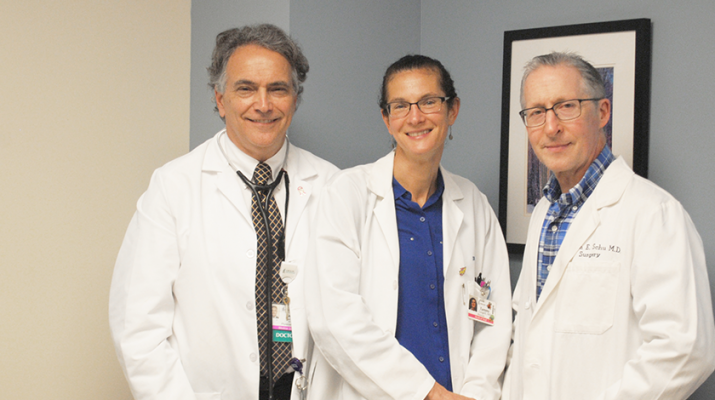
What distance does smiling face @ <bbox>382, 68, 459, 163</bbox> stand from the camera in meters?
1.87

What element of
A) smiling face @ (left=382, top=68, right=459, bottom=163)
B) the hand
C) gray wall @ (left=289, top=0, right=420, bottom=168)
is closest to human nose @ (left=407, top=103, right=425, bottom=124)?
smiling face @ (left=382, top=68, right=459, bottom=163)

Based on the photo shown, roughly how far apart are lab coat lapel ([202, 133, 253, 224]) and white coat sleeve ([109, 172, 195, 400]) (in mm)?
189

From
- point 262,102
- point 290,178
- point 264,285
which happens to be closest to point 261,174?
point 290,178

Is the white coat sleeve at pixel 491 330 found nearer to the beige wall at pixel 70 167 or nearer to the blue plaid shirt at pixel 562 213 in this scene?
the blue plaid shirt at pixel 562 213

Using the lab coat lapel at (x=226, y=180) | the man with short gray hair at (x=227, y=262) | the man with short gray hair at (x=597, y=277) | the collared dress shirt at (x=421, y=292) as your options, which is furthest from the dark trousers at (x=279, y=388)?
the man with short gray hair at (x=597, y=277)

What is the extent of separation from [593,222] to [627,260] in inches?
6.1

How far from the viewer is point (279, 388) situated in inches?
73.4

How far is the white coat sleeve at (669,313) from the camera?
4.83ft

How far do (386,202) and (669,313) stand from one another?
90 centimetres

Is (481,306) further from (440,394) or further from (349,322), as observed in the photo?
(349,322)

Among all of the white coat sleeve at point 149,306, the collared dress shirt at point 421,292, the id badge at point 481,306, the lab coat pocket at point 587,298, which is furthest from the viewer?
the id badge at point 481,306

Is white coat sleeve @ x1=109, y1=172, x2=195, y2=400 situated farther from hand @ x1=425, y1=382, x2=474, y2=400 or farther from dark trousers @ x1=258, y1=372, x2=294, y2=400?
hand @ x1=425, y1=382, x2=474, y2=400

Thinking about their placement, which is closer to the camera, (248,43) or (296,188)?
(248,43)

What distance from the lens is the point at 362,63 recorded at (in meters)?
2.69
